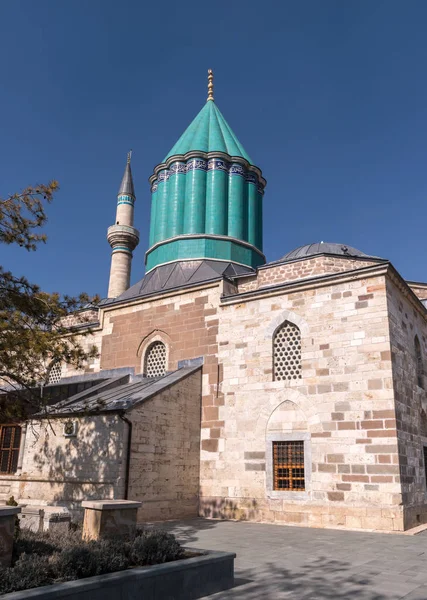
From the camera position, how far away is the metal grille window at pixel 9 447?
42.7ft

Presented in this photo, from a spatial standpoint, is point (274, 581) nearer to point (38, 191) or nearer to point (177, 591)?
point (177, 591)

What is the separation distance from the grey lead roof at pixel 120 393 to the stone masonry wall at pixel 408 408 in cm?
463

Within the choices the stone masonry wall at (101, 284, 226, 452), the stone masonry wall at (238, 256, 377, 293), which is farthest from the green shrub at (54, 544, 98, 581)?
the stone masonry wall at (238, 256, 377, 293)

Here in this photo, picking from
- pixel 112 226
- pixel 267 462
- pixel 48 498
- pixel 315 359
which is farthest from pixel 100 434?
pixel 112 226

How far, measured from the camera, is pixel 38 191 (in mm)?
8422

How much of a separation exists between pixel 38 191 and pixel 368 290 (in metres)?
6.72

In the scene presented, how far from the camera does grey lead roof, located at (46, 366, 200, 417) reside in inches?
414

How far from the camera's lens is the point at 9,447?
1325 cm

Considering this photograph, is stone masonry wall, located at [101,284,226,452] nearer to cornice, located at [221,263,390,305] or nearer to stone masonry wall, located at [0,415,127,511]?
cornice, located at [221,263,390,305]

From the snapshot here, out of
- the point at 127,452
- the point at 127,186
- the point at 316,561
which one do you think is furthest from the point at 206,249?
the point at 316,561

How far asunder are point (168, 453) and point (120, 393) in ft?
6.00

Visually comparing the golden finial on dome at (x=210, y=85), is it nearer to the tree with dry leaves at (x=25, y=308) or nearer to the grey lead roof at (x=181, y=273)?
the grey lead roof at (x=181, y=273)

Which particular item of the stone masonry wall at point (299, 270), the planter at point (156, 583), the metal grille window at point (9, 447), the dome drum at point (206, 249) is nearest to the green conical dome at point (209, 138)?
the dome drum at point (206, 249)

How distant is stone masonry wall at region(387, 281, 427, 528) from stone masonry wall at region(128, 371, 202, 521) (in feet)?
14.9
